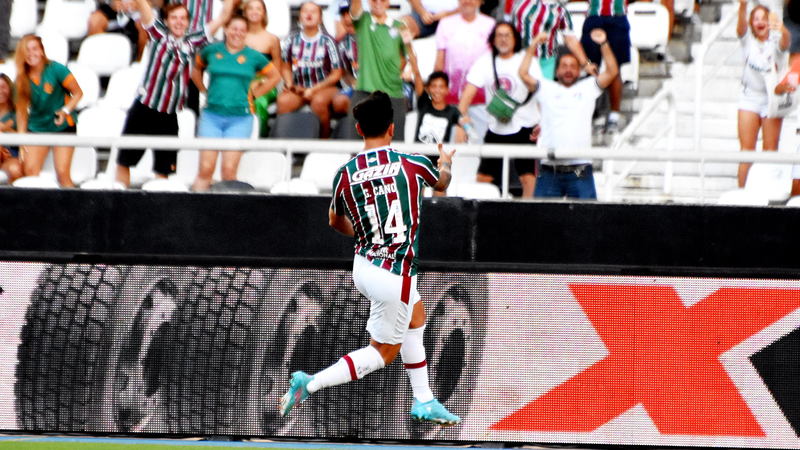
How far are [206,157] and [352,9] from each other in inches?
76.8

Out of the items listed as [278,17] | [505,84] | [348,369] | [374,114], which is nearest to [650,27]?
[505,84]

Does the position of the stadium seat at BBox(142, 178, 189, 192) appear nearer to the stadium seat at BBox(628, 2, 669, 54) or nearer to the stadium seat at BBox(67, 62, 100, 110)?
the stadium seat at BBox(67, 62, 100, 110)

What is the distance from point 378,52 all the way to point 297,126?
2.92 ft

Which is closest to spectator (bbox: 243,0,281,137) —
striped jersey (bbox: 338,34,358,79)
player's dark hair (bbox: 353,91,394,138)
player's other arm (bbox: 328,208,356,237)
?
striped jersey (bbox: 338,34,358,79)

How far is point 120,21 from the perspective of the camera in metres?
12.3

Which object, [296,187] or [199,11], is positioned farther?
[199,11]

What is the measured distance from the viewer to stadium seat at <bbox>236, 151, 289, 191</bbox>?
9633 mm

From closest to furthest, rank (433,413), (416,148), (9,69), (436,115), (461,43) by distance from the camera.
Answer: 1. (433,413)
2. (416,148)
3. (436,115)
4. (461,43)
5. (9,69)

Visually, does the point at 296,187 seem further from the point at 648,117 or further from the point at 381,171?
the point at 648,117

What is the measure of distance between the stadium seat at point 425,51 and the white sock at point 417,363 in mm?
4110

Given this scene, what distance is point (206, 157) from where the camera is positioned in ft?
31.3

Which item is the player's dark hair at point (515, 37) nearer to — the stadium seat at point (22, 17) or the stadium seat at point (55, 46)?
the stadium seat at point (55, 46)

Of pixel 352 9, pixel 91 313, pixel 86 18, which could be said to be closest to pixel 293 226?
pixel 91 313

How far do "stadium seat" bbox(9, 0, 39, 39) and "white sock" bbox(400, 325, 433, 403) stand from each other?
6.39 m
